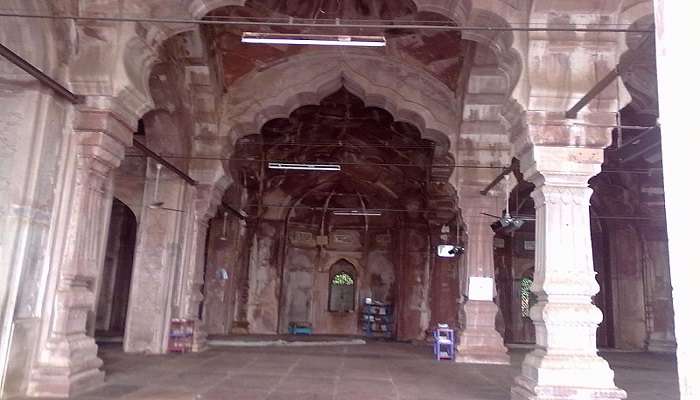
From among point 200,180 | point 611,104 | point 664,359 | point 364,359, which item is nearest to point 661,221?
point 664,359

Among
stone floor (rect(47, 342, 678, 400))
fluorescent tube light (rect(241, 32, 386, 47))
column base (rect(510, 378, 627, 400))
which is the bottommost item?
stone floor (rect(47, 342, 678, 400))

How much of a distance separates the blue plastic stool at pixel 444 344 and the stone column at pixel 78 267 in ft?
21.5

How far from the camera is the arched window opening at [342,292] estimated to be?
19891 mm

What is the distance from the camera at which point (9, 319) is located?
5363 mm

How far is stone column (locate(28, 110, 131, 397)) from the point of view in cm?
569

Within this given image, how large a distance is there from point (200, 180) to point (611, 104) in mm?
7102

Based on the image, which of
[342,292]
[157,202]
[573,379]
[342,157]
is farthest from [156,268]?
[342,292]

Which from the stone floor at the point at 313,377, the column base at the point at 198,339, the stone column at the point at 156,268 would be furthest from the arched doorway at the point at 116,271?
the stone column at the point at 156,268

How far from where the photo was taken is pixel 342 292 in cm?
2012

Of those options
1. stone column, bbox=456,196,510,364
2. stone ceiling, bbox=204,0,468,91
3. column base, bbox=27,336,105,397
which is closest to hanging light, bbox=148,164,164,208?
stone ceiling, bbox=204,0,468,91

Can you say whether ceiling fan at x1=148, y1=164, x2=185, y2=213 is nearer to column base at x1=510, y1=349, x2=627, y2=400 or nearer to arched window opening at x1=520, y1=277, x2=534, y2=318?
column base at x1=510, y1=349, x2=627, y2=400

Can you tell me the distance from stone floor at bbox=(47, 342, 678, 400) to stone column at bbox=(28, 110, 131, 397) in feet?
1.06

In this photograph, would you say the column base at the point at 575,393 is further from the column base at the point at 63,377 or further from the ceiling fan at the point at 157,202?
the ceiling fan at the point at 157,202

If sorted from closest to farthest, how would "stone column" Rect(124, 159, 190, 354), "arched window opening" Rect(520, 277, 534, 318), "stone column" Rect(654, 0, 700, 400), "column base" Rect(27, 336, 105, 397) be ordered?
"stone column" Rect(654, 0, 700, 400)
"column base" Rect(27, 336, 105, 397)
"stone column" Rect(124, 159, 190, 354)
"arched window opening" Rect(520, 277, 534, 318)
